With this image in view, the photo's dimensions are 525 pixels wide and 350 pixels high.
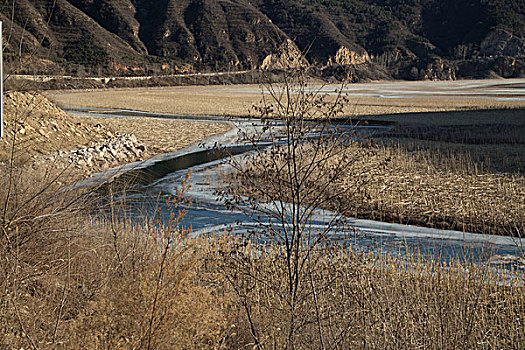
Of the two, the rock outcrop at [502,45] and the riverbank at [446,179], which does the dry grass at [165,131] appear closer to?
the riverbank at [446,179]

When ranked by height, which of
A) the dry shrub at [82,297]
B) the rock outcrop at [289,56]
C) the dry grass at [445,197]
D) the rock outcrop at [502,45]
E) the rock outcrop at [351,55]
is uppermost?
the rock outcrop at [502,45]

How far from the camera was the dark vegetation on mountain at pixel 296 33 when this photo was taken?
4018 inches

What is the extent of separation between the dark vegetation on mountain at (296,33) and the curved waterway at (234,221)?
70317 mm

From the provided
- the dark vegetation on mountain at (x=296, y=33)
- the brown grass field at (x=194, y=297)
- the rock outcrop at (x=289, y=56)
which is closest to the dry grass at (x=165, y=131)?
the brown grass field at (x=194, y=297)

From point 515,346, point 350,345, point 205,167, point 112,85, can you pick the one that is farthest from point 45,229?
point 112,85

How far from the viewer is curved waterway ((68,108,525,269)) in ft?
25.9

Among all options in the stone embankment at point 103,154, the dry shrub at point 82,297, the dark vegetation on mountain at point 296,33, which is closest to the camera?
the dry shrub at point 82,297

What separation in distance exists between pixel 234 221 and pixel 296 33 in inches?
3756

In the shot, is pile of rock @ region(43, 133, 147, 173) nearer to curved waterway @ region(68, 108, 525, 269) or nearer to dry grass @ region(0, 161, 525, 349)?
curved waterway @ region(68, 108, 525, 269)

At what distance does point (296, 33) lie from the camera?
10250 centimetres

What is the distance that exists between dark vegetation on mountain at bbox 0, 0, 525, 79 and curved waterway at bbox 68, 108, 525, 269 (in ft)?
231

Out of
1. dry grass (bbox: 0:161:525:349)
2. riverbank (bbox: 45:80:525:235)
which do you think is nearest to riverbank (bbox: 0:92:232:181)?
riverbank (bbox: 45:80:525:235)

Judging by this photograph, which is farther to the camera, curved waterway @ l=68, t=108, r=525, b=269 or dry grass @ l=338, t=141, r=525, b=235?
dry grass @ l=338, t=141, r=525, b=235

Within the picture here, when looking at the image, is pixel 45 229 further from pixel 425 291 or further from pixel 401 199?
pixel 401 199
